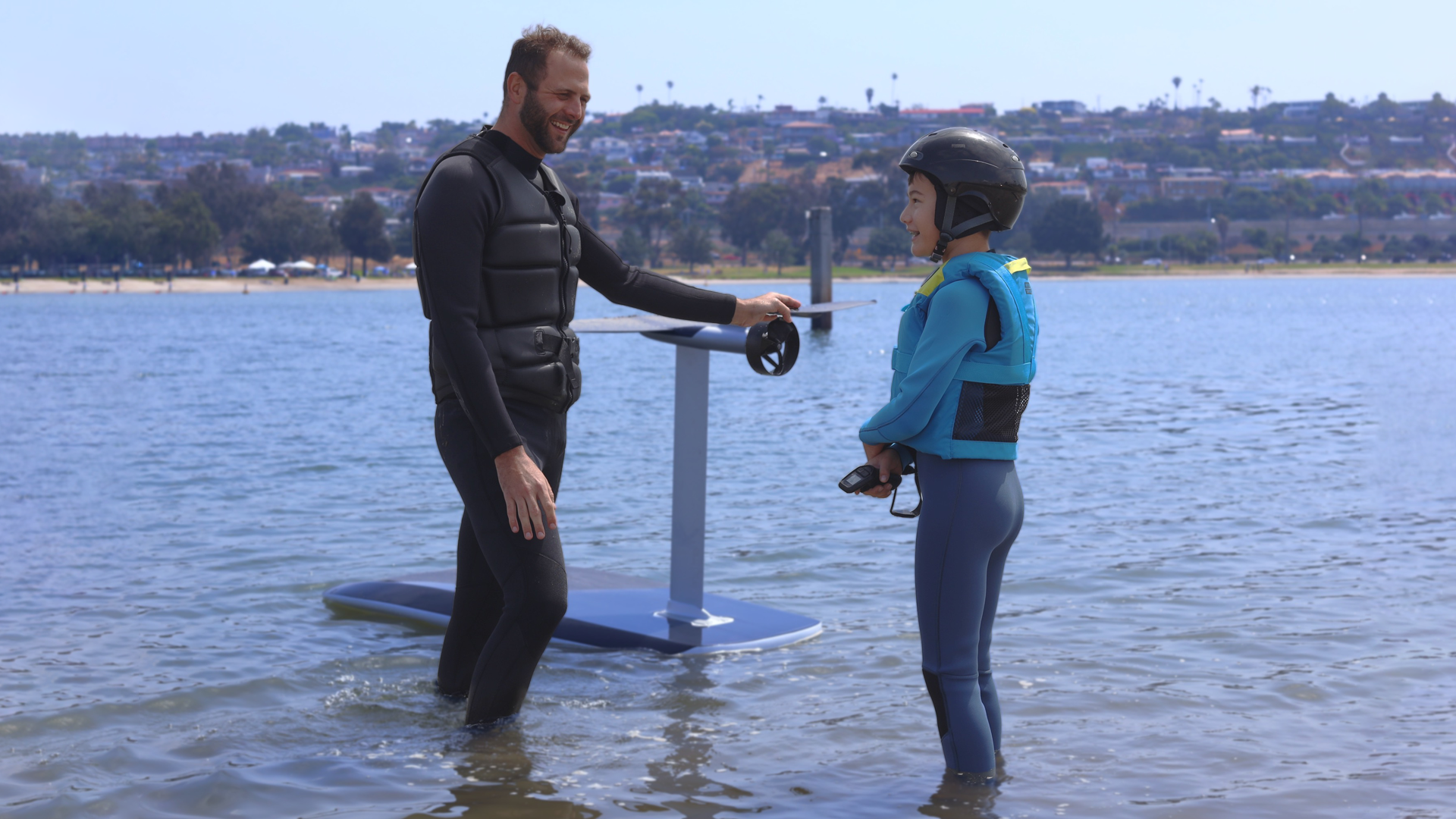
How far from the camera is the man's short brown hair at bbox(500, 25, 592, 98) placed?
364 cm

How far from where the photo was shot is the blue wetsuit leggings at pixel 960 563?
333cm

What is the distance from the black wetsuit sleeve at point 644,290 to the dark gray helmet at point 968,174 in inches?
38.8

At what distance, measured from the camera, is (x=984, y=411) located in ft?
10.8

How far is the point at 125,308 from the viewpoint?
3206 inches

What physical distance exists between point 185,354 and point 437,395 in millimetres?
37378

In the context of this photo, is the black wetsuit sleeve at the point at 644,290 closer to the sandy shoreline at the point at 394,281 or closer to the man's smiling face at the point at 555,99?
the man's smiling face at the point at 555,99

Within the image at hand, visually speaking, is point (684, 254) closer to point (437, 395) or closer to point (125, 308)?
point (125, 308)

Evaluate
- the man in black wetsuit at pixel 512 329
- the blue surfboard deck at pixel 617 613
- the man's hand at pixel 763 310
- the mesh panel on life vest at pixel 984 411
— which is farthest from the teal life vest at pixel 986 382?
the blue surfboard deck at pixel 617 613

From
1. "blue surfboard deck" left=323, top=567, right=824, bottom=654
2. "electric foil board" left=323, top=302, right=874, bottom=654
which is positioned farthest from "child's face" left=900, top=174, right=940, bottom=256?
"blue surfboard deck" left=323, top=567, right=824, bottom=654

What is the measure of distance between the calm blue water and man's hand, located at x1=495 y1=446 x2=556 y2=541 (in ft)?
2.85

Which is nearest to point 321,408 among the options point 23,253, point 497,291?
point 497,291

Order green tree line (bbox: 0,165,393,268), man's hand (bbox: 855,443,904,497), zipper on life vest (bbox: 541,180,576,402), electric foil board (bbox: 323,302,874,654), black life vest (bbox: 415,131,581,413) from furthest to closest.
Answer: green tree line (bbox: 0,165,393,268) < electric foil board (bbox: 323,302,874,654) < zipper on life vest (bbox: 541,180,576,402) < black life vest (bbox: 415,131,581,413) < man's hand (bbox: 855,443,904,497)

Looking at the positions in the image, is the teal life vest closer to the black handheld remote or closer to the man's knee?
the black handheld remote

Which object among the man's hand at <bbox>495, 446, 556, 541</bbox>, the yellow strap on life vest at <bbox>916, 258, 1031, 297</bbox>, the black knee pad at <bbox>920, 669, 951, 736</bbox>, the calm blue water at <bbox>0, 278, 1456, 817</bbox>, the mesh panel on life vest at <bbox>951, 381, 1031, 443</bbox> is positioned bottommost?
the calm blue water at <bbox>0, 278, 1456, 817</bbox>
